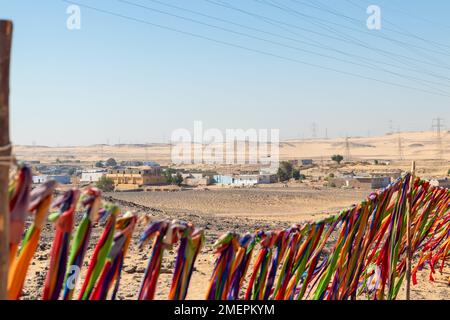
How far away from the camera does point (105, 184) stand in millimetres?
52625

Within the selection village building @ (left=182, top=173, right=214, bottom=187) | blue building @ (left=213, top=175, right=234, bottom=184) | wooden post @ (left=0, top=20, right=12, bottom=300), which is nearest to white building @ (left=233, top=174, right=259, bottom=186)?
blue building @ (left=213, top=175, right=234, bottom=184)

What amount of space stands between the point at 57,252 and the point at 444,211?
255 inches

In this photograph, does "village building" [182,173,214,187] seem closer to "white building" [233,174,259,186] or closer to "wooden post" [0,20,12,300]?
"white building" [233,174,259,186]

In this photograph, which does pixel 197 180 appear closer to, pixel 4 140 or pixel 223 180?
pixel 223 180

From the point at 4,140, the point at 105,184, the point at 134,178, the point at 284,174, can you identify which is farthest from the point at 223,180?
the point at 4,140

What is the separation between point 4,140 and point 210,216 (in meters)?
29.0

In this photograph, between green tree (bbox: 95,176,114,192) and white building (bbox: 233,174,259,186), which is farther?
white building (bbox: 233,174,259,186)

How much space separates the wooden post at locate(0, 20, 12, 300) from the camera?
10.5 feet

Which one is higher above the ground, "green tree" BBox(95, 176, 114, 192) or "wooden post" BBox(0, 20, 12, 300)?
"wooden post" BBox(0, 20, 12, 300)

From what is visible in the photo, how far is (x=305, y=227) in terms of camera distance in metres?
5.27

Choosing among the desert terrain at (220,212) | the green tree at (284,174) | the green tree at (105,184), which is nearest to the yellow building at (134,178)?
the green tree at (105,184)

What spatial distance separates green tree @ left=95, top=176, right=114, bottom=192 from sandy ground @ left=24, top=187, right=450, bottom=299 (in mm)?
5335
